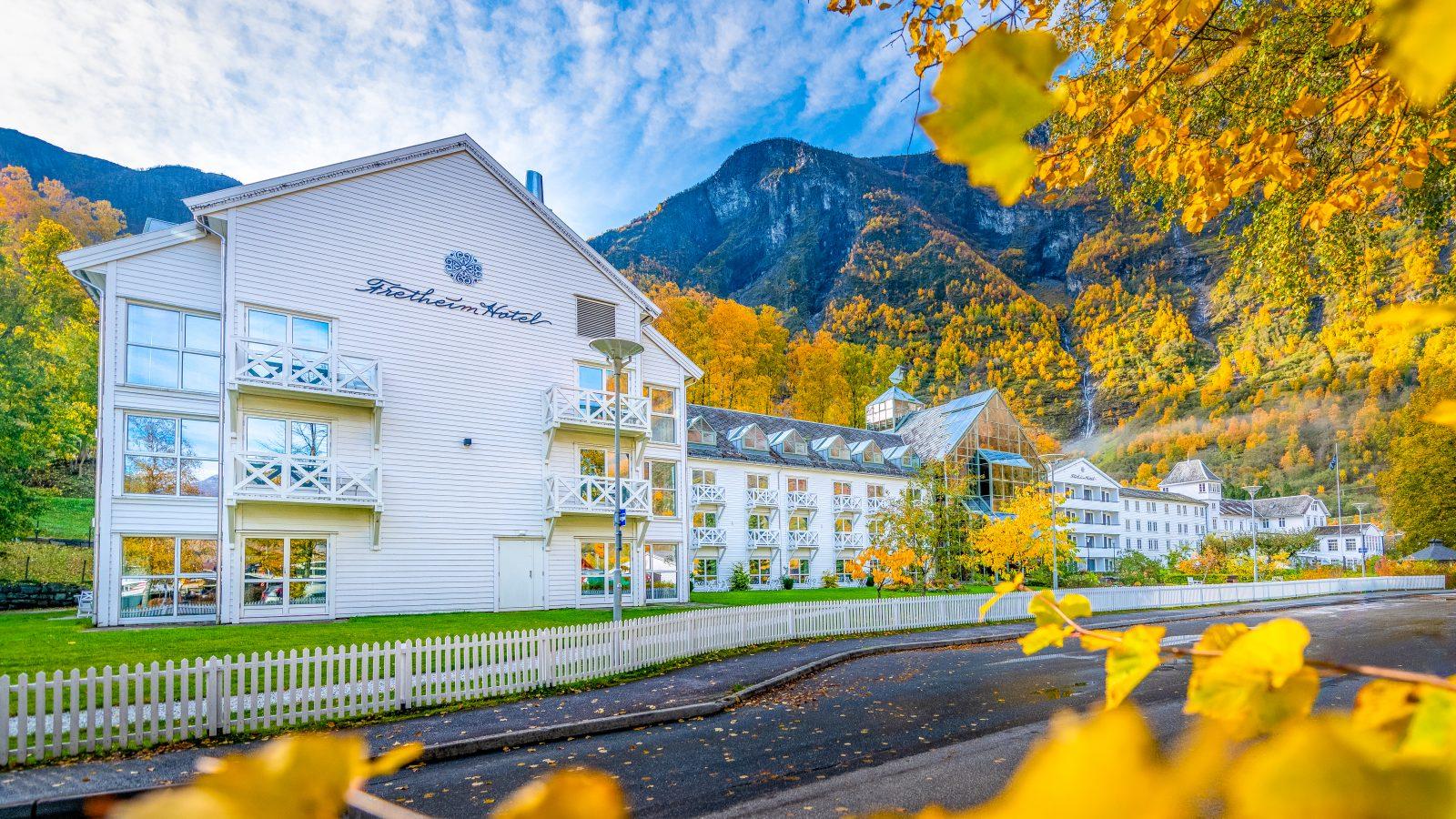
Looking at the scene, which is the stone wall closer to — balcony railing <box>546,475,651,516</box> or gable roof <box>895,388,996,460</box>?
balcony railing <box>546,475,651,516</box>

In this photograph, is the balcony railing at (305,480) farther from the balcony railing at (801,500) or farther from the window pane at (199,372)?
the balcony railing at (801,500)

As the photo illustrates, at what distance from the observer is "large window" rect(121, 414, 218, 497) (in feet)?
58.4

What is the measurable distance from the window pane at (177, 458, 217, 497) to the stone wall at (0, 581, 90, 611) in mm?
11203

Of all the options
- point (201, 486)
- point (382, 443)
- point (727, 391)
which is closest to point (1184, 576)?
point (727, 391)

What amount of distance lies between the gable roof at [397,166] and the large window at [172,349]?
259cm

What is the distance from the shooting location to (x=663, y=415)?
2738 cm

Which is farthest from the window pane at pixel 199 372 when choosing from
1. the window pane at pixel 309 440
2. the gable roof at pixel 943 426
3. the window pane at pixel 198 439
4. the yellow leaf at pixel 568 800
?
the gable roof at pixel 943 426

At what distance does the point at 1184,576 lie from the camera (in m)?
53.2

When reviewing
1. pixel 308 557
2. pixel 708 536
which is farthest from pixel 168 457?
pixel 708 536

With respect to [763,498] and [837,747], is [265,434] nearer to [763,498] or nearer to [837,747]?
[837,747]

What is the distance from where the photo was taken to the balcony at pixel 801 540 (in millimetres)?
39812

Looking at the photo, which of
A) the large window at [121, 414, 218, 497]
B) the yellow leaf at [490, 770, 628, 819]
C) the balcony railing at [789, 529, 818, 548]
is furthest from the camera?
the balcony railing at [789, 529, 818, 548]

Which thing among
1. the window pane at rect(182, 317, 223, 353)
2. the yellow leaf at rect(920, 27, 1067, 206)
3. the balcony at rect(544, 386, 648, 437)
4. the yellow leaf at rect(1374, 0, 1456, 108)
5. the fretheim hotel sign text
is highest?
the fretheim hotel sign text

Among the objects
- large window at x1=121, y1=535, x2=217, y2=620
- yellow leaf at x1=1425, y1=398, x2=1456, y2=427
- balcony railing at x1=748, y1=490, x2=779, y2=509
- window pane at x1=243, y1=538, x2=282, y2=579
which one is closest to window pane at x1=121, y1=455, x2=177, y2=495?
large window at x1=121, y1=535, x2=217, y2=620
